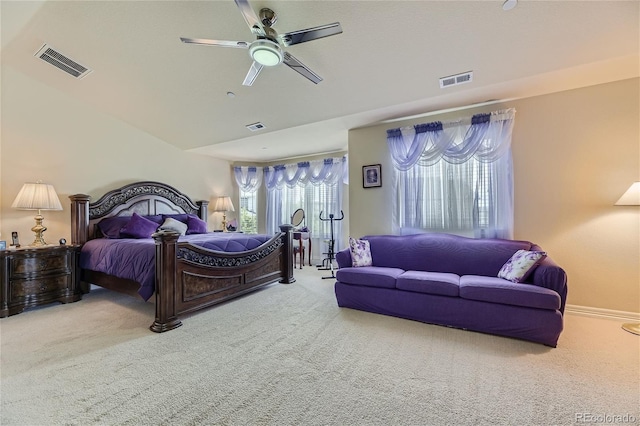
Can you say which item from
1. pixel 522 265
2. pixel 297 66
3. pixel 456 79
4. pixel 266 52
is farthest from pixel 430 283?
pixel 266 52

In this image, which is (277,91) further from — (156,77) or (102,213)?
(102,213)

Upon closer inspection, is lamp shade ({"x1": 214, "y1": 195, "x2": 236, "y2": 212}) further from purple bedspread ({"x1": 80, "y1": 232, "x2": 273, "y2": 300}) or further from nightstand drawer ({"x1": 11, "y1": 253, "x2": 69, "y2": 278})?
nightstand drawer ({"x1": 11, "y1": 253, "x2": 69, "y2": 278})

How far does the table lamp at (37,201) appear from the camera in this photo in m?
3.32

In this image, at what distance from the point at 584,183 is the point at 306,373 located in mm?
3657

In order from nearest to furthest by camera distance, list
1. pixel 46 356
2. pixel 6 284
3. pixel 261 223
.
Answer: pixel 46 356, pixel 6 284, pixel 261 223

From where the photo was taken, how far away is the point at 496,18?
230cm

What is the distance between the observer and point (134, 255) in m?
3.09

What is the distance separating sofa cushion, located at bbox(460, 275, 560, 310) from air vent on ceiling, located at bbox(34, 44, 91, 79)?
17.4 feet

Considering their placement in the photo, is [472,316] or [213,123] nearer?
[472,316]

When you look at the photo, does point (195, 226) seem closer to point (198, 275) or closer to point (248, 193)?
point (248, 193)

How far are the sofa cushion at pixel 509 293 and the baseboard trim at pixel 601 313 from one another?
1.23 metres

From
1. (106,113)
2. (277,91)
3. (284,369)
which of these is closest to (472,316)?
(284,369)

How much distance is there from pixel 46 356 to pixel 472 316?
377 centimetres

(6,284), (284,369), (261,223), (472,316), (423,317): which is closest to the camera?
(284,369)
